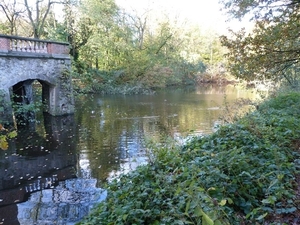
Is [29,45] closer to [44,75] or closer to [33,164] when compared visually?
[44,75]

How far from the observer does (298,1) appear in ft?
20.5

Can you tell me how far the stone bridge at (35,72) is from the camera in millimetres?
9758

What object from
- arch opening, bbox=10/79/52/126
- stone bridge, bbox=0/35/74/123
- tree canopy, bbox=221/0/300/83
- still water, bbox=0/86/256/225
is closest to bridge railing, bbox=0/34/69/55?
stone bridge, bbox=0/35/74/123

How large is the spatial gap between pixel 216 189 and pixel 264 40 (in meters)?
5.36

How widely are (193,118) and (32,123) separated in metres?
7.20

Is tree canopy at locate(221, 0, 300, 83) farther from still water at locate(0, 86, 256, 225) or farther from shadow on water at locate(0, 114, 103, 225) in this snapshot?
shadow on water at locate(0, 114, 103, 225)

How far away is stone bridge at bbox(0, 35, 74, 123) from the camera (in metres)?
9.76

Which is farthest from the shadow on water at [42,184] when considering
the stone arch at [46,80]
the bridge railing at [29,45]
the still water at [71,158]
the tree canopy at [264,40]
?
the tree canopy at [264,40]

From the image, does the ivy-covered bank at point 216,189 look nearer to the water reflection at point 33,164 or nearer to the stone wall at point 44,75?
the water reflection at point 33,164

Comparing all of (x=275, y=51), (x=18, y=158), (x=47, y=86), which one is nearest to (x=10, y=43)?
(x=47, y=86)

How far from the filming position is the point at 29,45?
34.7 ft

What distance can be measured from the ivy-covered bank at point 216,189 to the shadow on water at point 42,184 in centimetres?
119

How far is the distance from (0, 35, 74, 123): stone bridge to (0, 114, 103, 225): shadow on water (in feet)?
8.23

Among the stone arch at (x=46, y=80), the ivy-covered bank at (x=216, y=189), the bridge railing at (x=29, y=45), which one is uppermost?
the bridge railing at (x=29, y=45)
